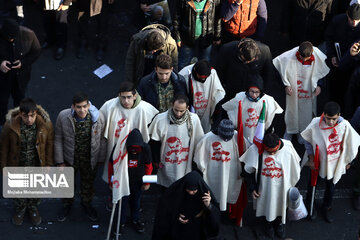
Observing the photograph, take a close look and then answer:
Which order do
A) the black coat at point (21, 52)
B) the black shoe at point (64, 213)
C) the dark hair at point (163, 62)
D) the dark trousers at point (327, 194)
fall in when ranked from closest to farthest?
the dark hair at point (163, 62), the black shoe at point (64, 213), the dark trousers at point (327, 194), the black coat at point (21, 52)

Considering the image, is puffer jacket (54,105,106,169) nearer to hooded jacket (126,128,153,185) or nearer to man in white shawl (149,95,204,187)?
hooded jacket (126,128,153,185)

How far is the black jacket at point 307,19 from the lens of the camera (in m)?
11.2

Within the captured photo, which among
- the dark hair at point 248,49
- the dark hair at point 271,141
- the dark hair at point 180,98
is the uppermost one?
the dark hair at point 248,49

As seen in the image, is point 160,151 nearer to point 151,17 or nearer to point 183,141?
point 183,141

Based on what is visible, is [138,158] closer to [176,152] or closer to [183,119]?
[176,152]

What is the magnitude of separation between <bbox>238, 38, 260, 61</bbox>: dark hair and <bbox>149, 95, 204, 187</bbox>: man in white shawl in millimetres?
1176

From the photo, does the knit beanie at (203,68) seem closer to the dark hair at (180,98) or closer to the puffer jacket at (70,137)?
the dark hair at (180,98)

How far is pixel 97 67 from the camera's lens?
40.6 feet

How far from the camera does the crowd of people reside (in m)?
8.86

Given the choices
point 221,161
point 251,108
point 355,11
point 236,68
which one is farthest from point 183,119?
point 355,11

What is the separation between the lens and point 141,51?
10352 mm

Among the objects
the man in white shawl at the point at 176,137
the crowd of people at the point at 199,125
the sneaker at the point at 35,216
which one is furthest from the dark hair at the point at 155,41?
the sneaker at the point at 35,216

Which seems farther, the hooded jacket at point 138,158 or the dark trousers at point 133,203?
the dark trousers at point 133,203

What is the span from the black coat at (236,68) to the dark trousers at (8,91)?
9.60 feet
